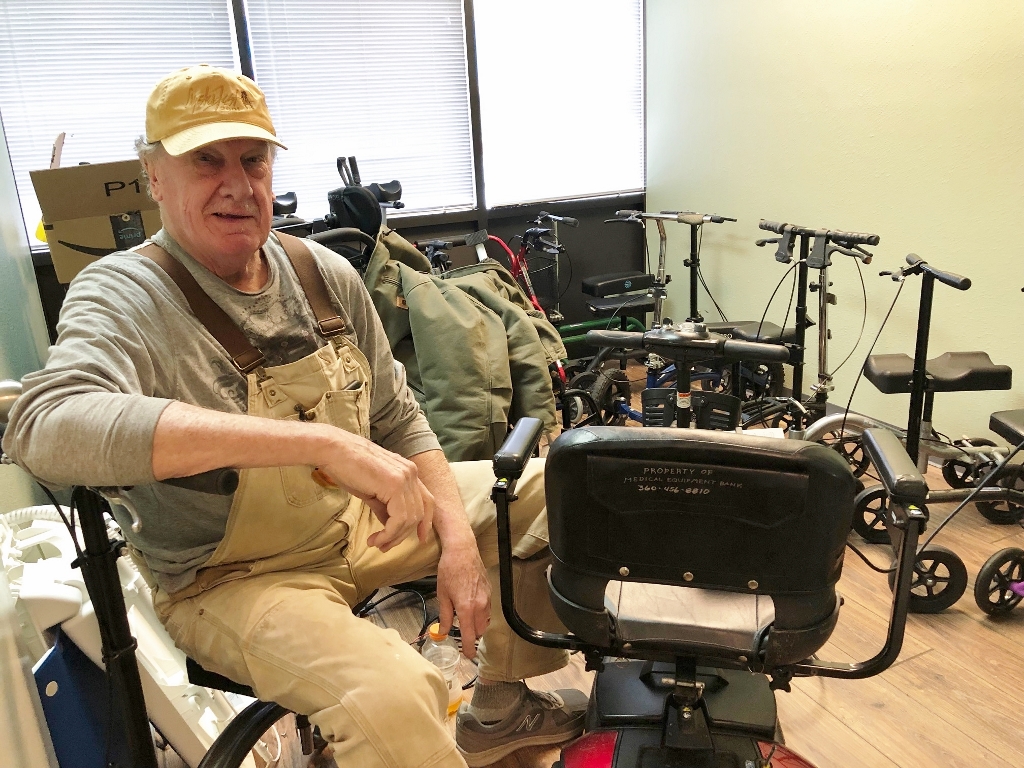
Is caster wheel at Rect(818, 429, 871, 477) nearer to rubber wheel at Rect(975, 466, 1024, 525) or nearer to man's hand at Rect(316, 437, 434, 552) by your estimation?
rubber wheel at Rect(975, 466, 1024, 525)

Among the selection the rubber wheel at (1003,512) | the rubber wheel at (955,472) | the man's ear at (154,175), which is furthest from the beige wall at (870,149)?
the man's ear at (154,175)

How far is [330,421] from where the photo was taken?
1.34m

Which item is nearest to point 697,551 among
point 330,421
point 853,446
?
point 330,421

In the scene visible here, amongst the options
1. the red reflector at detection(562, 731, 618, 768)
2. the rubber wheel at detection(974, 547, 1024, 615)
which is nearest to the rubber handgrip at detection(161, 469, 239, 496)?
the red reflector at detection(562, 731, 618, 768)

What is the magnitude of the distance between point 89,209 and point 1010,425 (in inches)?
103

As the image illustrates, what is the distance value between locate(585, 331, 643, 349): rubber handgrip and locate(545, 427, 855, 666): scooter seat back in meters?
0.71

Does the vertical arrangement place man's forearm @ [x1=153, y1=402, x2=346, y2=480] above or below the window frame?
below

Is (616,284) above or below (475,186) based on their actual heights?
below

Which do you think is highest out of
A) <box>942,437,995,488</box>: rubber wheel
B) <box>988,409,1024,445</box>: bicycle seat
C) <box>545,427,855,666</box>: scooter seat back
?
<box>545,427,855,666</box>: scooter seat back

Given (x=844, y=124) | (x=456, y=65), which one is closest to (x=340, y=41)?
(x=456, y=65)

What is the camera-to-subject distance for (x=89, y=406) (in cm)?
92

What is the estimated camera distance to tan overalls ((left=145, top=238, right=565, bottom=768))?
40.0 inches

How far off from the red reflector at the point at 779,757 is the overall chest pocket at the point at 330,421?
87 cm

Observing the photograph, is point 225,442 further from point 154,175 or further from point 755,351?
point 755,351
